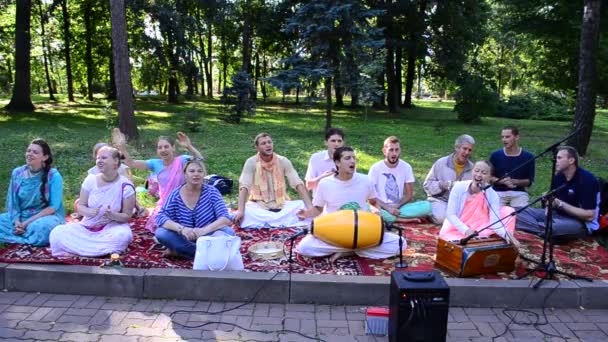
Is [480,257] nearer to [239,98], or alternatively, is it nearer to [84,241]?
[84,241]

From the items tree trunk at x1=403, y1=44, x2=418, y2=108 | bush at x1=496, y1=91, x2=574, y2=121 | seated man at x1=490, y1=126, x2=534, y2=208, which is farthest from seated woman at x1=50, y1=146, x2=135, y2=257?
bush at x1=496, y1=91, x2=574, y2=121

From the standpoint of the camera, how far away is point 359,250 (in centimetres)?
536

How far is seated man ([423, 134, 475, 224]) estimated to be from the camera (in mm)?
6883

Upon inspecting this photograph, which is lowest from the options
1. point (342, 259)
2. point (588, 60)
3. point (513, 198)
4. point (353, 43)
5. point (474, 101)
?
point (342, 259)

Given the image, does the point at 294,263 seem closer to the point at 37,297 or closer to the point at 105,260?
the point at 105,260

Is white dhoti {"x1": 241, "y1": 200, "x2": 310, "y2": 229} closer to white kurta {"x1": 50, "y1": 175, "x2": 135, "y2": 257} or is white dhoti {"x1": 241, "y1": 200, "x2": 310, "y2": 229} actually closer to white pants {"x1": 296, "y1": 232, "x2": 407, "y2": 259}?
white pants {"x1": 296, "y1": 232, "x2": 407, "y2": 259}

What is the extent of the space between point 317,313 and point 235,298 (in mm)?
779

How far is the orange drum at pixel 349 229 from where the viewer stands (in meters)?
5.10

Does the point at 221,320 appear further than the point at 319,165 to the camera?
No

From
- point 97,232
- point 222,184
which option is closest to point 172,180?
point 97,232

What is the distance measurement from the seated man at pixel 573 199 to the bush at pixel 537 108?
26.0m

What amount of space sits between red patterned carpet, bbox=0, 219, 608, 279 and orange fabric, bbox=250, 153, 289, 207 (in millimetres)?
809

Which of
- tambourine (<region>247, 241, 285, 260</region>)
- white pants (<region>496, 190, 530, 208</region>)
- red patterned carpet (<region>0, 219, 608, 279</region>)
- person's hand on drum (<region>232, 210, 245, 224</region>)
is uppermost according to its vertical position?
white pants (<region>496, 190, 530, 208</region>)

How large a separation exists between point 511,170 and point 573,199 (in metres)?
1.02
